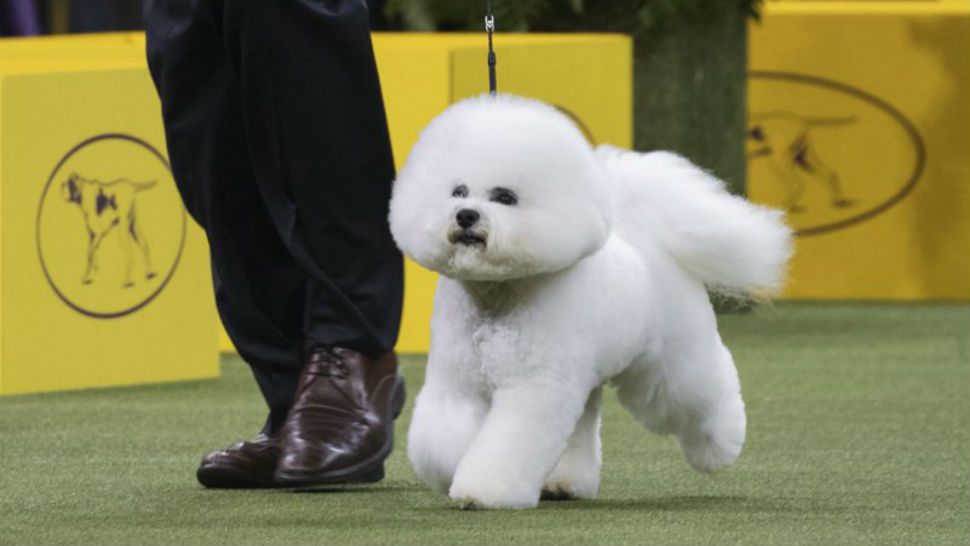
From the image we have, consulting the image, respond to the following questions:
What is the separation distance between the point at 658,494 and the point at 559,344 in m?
0.34

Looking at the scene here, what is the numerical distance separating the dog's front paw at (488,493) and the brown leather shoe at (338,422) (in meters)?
0.27

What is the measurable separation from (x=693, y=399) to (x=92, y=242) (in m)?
1.65

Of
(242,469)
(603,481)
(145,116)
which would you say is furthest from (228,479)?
(145,116)

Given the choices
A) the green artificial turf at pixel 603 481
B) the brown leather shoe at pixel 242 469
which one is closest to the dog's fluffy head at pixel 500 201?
the green artificial turf at pixel 603 481

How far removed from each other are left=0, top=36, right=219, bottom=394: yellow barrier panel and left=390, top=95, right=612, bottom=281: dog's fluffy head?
163 cm

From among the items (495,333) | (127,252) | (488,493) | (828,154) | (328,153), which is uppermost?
(328,153)

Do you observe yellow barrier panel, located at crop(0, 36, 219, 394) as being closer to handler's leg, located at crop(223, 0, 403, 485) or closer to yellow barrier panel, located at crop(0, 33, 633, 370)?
yellow barrier panel, located at crop(0, 33, 633, 370)

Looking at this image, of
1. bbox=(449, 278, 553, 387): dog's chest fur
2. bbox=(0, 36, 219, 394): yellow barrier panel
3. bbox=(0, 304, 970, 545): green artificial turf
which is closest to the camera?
bbox=(0, 304, 970, 545): green artificial turf

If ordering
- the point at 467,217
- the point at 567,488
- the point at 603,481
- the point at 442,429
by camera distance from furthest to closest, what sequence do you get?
the point at 603,481, the point at 567,488, the point at 442,429, the point at 467,217

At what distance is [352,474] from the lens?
246 cm

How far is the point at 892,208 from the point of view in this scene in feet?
19.1

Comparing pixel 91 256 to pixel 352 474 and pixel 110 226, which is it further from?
pixel 352 474

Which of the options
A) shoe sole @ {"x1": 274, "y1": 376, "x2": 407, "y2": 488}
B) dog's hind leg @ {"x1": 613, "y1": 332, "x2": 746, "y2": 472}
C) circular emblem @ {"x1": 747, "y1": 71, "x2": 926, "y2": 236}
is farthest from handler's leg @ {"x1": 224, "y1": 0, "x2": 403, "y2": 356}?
circular emblem @ {"x1": 747, "y1": 71, "x2": 926, "y2": 236}

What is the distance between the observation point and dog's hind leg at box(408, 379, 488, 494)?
2.25m
